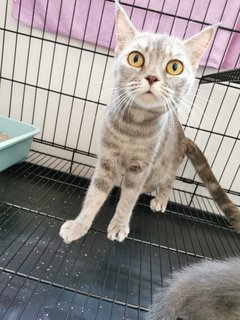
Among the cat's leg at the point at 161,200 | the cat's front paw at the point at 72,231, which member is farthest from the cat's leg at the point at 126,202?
the cat's leg at the point at 161,200

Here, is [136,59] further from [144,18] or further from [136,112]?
[144,18]

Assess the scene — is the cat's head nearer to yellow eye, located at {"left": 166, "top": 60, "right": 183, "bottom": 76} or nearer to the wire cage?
yellow eye, located at {"left": 166, "top": 60, "right": 183, "bottom": 76}

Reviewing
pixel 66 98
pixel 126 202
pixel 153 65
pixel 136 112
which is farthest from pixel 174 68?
pixel 66 98

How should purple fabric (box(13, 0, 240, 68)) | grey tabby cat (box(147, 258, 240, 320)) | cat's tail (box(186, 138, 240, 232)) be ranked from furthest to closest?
purple fabric (box(13, 0, 240, 68)), cat's tail (box(186, 138, 240, 232)), grey tabby cat (box(147, 258, 240, 320))

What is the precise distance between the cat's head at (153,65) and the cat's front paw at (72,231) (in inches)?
19.1

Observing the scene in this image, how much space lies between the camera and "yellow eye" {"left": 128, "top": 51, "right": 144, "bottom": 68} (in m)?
1.00

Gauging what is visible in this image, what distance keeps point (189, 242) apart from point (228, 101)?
2.68ft

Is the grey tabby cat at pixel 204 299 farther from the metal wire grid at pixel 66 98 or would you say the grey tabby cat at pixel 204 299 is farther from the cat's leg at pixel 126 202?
the metal wire grid at pixel 66 98

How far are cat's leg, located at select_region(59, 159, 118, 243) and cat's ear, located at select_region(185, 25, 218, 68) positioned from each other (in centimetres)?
49

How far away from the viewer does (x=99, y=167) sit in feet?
3.98

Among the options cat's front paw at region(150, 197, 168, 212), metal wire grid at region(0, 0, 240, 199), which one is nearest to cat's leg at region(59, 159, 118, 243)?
cat's front paw at region(150, 197, 168, 212)

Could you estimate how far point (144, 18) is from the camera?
158cm

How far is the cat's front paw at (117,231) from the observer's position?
3.86 feet

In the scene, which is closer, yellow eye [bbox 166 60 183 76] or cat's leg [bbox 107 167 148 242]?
yellow eye [bbox 166 60 183 76]
